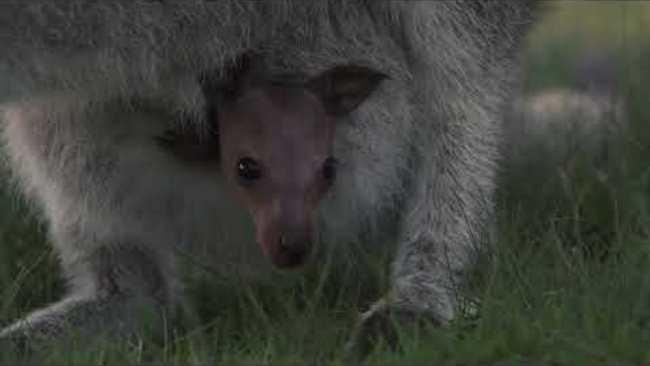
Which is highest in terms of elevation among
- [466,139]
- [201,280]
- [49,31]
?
[49,31]

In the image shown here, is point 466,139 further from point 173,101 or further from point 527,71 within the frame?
point 527,71

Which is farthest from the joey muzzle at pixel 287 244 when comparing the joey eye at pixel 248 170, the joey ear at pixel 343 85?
the joey ear at pixel 343 85

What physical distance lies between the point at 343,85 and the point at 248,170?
1.11 ft

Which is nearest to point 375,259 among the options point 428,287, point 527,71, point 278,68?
point 428,287

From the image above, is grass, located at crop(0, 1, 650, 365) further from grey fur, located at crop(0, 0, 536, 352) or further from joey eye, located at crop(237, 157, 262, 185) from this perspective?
joey eye, located at crop(237, 157, 262, 185)

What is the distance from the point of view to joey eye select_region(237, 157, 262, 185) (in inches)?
169

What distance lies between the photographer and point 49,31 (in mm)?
4105

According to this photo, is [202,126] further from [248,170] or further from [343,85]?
[343,85]

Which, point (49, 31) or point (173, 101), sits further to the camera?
point (173, 101)

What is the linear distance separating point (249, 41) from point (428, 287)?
31.3 inches

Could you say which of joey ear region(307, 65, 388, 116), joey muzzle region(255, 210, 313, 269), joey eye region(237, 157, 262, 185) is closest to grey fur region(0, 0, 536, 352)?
joey ear region(307, 65, 388, 116)

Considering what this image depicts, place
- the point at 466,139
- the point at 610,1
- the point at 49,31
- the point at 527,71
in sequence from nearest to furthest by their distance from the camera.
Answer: the point at 49,31 → the point at 466,139 → the point at 527,71 → the point at 610,1

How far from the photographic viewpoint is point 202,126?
4.49 m

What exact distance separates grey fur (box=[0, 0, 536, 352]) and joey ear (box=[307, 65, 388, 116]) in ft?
0.22
